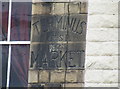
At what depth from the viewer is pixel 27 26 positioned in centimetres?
349

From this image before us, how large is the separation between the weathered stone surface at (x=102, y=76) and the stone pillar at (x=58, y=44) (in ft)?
0.32

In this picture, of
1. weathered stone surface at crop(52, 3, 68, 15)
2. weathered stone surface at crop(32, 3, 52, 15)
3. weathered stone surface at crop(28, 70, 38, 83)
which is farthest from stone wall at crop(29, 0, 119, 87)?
weathered stone surface at crop(32, 3, 52, 15)

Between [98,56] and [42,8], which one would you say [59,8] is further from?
[98,56]

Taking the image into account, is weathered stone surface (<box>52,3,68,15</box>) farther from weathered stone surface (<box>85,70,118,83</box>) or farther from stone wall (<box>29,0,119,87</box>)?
weathered stone surface (<box>85,70,118,83</box>)

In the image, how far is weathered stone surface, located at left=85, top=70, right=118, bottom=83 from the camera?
3.24 metres

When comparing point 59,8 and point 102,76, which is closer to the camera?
point 102,76

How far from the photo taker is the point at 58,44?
334cm

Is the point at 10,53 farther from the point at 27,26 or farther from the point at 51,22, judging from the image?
the point at 51,22

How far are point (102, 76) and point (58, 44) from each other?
583mm

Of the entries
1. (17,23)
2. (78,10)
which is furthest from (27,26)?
(78,10)

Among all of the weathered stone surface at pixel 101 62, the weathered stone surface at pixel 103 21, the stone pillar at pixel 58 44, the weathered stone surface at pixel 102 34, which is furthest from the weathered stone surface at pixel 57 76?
the weathered stone surface at pixel 103 21

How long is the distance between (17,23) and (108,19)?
103 cm

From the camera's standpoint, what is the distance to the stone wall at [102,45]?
3244 mm

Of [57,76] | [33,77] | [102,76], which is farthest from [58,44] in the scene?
[102,76]
